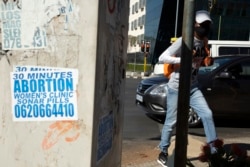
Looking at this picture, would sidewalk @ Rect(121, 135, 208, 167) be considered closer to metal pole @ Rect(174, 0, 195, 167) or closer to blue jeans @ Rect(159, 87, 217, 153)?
blue jeans @ Rect(159, 87, 217, 153)

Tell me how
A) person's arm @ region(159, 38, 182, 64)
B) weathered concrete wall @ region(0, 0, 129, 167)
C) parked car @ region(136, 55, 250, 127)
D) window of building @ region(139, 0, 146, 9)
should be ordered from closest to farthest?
weathered concrete wall @ region(0, 0, 129, 167) → person's arm @ region(159, 38, 182, 64) → parked car @ region(136, 55, 250, 127) → window of building @ region(139, 0, 146, 9)

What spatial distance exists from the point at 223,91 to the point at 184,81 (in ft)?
22.2

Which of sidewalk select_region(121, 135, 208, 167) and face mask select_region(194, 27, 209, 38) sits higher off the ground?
face mask select_region(194, 27, 209, 38)

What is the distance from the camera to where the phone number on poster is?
111 inches

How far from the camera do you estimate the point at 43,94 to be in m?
2.84

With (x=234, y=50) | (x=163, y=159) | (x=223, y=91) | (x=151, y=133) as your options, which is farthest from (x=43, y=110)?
(x=234, y=50)

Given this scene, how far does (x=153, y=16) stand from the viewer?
78.3 meters

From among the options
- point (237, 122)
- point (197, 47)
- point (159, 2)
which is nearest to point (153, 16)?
point (159, 2)

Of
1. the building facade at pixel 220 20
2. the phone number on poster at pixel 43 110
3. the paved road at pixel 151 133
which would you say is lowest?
the paved road at pixel 151 133

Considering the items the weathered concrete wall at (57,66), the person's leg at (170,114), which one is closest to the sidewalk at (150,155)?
the person's leg at (170,114)

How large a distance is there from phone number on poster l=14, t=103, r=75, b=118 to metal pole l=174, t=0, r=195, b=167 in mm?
913

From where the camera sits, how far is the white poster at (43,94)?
9.21 feet

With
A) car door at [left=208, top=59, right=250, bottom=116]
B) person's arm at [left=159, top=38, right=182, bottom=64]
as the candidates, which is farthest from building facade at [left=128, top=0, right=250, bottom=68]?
person's arm at [left=159, top=38, right=182, bottom=64]

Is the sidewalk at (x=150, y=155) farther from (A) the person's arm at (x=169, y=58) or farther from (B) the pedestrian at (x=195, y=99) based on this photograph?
(A) the person's arm at (x=169, y=58)
